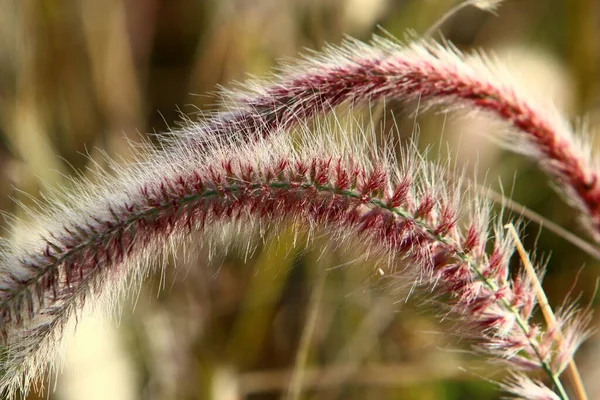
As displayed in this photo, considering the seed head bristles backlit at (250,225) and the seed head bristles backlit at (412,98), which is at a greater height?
the seed head bristles backlit at (412,98)

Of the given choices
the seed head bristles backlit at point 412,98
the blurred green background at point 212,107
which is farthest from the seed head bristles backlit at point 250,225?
the blurred green background at point 212,107

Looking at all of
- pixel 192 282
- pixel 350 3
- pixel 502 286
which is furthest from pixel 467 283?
pixel 192 282

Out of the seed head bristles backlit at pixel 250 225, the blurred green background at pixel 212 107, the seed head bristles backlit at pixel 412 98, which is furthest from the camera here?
the blurred green background at pixel 212 107

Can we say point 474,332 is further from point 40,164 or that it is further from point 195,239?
point 40,164

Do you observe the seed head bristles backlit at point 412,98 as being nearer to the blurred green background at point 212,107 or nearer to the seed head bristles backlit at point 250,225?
the seed head bristles backlit at point 250,225

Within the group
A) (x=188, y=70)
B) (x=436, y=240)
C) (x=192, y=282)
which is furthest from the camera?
A: (x=188, y=70)

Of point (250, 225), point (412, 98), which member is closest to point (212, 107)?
point (412, 98)
